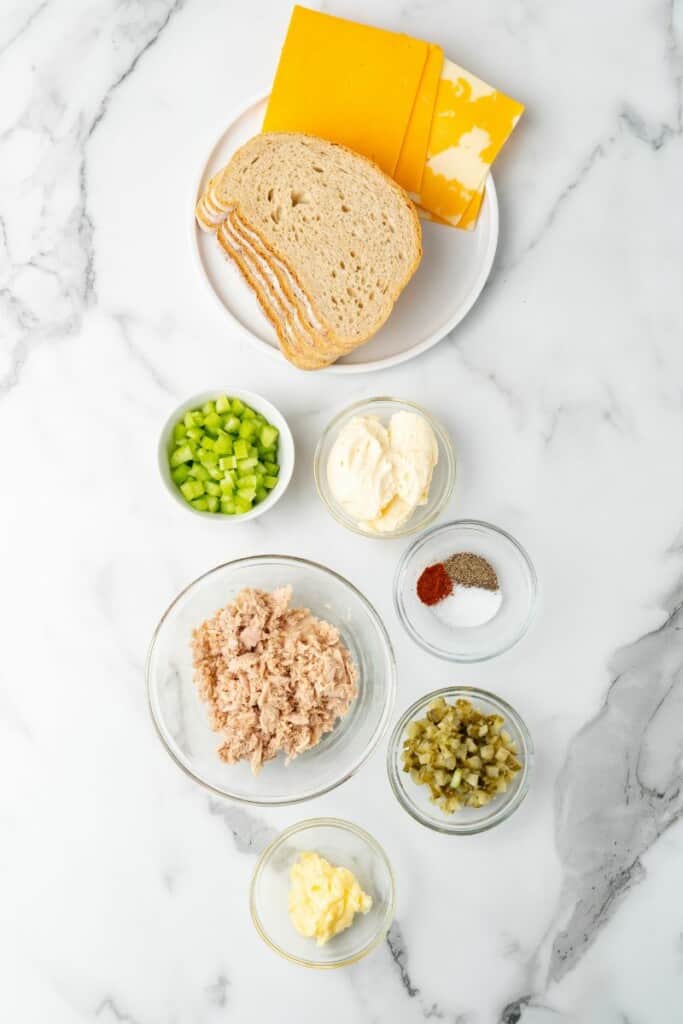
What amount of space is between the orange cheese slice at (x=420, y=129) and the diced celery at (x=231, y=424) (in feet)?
2.14

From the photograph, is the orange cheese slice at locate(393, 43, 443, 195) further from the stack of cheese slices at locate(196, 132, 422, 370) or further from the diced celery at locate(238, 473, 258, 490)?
the diced celery at locate(238, 473, 258, 490)

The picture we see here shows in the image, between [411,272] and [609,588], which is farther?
[609,588]

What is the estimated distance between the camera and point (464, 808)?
209 cm

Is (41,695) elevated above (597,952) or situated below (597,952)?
above

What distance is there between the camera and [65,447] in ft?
7.30

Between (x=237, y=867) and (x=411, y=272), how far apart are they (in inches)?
55.2

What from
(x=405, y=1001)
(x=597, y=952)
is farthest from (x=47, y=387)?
(x=597, y=952)

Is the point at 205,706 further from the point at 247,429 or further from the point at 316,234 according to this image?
the point at 316,234

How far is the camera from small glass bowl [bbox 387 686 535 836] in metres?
2.07

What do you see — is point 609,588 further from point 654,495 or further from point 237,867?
point 237,867

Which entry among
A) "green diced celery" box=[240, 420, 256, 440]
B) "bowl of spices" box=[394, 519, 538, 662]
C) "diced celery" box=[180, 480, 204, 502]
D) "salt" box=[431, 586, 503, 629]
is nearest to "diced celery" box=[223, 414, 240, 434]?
"green diced celery" box=[240, 420, 256, 440]

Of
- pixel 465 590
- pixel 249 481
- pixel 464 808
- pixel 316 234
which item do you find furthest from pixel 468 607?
pixel 316 234

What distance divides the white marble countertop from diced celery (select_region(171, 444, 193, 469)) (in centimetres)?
14

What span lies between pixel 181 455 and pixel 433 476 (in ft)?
1.89
